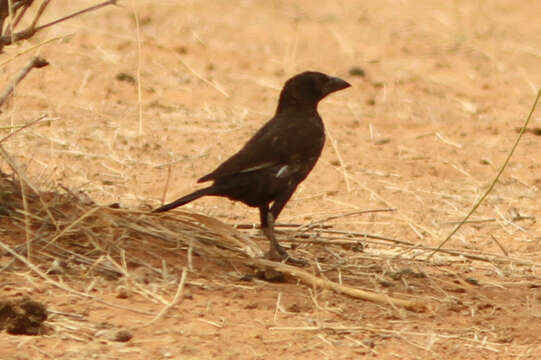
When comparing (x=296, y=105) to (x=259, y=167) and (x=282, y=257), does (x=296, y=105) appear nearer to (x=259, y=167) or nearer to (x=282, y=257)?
(x=259, y=167)

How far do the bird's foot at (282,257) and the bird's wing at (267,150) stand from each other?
1.21 feet

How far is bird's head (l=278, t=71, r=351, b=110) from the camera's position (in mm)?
5578

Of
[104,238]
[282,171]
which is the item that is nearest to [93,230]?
[104,238]

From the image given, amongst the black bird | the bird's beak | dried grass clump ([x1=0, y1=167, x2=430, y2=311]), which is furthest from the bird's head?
dried grass clump ([x1=0, y1=167, x2=430, y2=311])

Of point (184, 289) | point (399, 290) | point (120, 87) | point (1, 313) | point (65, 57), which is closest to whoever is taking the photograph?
point (1, 313)

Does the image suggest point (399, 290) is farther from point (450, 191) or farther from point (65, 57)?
point (65, 57)

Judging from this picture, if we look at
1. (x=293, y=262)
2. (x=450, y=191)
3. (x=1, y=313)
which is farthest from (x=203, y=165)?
(x=1, y=313)

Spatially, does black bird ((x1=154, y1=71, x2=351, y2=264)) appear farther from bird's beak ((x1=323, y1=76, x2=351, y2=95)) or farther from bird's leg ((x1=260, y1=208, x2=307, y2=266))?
bird's beak ((x1=323, y1=76, x2=351, y2=95))

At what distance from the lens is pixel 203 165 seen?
23.2 feet

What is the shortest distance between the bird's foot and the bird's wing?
1.21 feet

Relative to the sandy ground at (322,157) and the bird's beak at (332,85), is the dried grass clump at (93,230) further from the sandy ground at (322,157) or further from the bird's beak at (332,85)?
the bird's beak at (332,85)

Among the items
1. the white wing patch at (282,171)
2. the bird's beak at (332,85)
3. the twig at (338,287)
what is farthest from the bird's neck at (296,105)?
the twig at (338,287)

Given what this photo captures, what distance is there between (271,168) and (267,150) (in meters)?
0.08

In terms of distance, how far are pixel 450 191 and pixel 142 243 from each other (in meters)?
2.59
